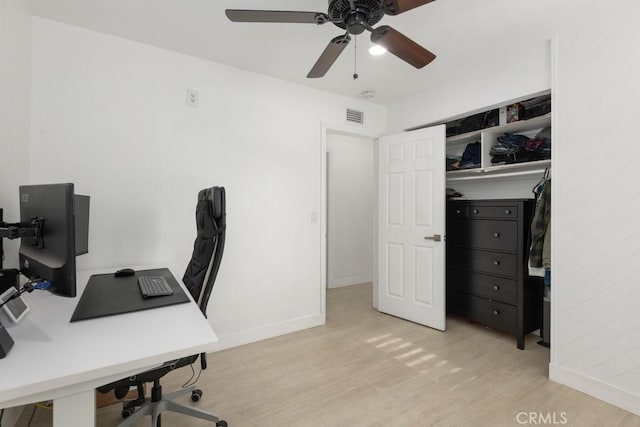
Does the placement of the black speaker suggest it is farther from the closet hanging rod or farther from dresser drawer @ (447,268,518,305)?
the closet hanging rod

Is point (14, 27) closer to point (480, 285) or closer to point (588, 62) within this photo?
point (588, 62)

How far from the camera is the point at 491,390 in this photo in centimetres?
202

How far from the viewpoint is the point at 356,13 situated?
147 cm

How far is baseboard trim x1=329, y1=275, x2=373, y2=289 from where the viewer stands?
15.3 ft

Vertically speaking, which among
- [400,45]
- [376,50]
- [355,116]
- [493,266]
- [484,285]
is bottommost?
[484,285]

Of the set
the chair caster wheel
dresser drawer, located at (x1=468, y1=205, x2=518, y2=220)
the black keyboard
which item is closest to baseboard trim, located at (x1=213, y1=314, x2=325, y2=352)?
the chair caster wheel

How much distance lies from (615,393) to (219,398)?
249 centimetres

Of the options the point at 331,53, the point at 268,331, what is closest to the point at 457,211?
the point at 331,53

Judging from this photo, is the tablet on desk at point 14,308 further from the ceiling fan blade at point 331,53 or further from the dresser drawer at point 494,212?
the dresser drawer at point 494,212

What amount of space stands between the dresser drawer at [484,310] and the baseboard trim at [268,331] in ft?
4.74

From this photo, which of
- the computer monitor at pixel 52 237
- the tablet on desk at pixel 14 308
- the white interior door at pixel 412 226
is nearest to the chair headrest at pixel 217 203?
the computer monitor at pixel 52 237

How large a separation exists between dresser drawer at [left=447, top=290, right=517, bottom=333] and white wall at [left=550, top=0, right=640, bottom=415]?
1.95 ft

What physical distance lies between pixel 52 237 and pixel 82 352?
0.39 metres

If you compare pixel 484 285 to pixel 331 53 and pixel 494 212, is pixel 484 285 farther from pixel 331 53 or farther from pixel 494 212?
pixel 331 53
